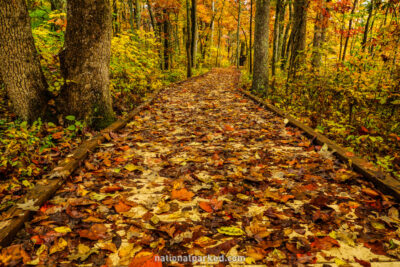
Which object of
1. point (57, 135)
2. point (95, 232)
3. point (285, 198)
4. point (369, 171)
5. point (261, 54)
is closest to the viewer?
point (95, 232)

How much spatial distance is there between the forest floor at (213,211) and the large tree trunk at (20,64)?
143cm

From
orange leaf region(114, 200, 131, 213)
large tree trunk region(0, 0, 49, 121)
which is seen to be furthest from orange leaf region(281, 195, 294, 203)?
large tree trunk region(0, 0, 49, 121)

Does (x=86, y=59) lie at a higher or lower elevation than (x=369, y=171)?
higher

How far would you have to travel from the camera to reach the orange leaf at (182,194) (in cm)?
233

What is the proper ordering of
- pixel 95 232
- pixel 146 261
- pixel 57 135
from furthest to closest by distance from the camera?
1. pixel 57 135
2. pixel 95 232
3. pixel 146 261

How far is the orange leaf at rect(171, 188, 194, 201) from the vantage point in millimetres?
2330

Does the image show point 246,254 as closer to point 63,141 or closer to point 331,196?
point 331,196

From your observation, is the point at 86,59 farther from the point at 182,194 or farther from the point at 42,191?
the point at 182,194

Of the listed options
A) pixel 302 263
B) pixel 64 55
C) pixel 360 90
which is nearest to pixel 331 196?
pixel 302 263

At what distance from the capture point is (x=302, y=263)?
1.58 metres

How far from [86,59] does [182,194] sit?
294 centimetres

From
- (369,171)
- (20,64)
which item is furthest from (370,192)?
(20,64)

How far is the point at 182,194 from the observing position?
2.38 m

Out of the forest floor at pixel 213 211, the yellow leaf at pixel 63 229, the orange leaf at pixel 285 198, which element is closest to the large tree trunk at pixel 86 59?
the forest floor at pixel 213 211
